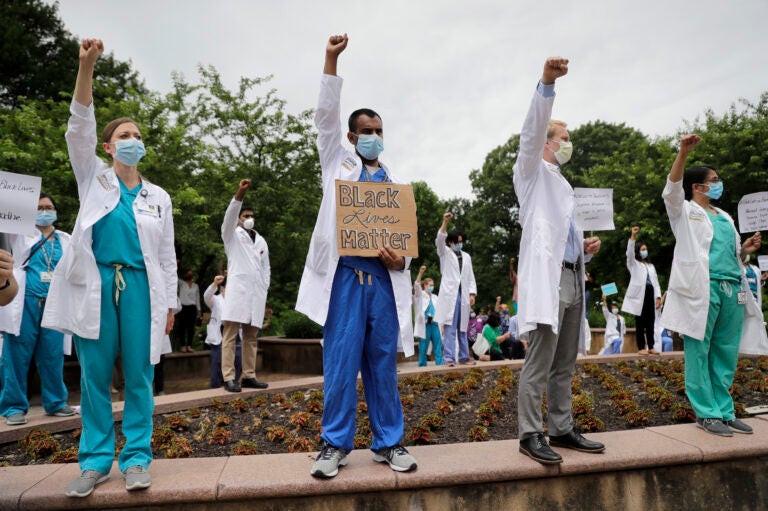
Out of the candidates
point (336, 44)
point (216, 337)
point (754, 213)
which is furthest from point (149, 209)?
point (754, 213)

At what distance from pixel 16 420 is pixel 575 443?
4829 millimetres

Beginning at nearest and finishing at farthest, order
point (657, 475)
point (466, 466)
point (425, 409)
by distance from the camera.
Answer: point (466, 466)
point (657, 475)
point (425, 409)

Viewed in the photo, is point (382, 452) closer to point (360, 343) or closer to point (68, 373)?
point (360, 343)

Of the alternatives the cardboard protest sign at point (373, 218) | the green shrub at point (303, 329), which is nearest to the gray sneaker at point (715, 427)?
the cardboard protest sign at point (373, 218)

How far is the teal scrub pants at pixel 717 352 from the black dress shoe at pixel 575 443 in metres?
1.31

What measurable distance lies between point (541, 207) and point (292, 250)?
1465 cm

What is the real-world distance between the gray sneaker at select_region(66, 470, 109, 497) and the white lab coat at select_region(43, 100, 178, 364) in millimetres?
667

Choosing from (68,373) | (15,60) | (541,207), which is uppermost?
A: (15,60)

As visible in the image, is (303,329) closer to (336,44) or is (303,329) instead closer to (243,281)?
(243,281)

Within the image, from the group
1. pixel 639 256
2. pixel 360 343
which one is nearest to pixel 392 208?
pixel 360 343

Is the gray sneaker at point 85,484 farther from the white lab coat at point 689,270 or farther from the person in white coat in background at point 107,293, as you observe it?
the white lab coat at point 689,270

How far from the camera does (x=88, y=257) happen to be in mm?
3170

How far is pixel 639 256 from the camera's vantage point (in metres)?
9.95

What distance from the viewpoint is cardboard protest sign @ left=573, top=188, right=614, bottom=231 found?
4.50m
